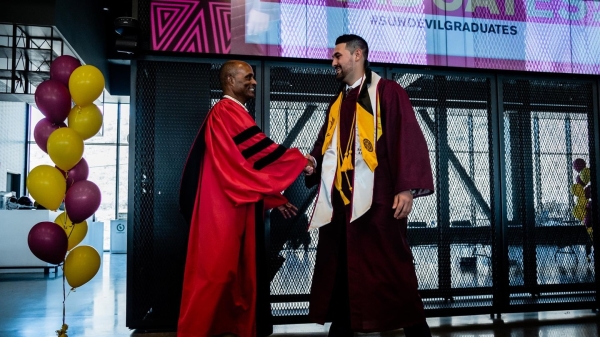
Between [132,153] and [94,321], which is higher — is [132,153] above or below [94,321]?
above

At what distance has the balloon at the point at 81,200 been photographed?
10.4 ft

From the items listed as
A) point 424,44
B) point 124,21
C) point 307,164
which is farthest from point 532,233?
point 124,21

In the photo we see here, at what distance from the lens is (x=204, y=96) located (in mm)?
3438

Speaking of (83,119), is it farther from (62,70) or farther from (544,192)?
(544,192)

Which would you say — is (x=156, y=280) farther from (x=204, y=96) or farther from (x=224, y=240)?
(x=204, y=96)

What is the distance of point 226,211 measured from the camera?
2.58m

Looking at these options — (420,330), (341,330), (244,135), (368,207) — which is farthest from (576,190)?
(244,135)

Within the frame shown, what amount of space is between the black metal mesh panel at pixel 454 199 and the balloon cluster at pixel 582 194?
723mm

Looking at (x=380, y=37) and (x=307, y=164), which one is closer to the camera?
(x=307, y=164)

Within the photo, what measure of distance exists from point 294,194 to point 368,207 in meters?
1.40

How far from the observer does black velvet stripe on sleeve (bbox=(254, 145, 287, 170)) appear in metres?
2.66

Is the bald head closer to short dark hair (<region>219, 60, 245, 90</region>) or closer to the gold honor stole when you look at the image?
short dark hair (<region>219, 60, 245, 90</region>)

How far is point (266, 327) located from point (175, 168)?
1261mm

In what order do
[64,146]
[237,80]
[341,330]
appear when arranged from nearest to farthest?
[341,330] < [237,80] < [64,146]
